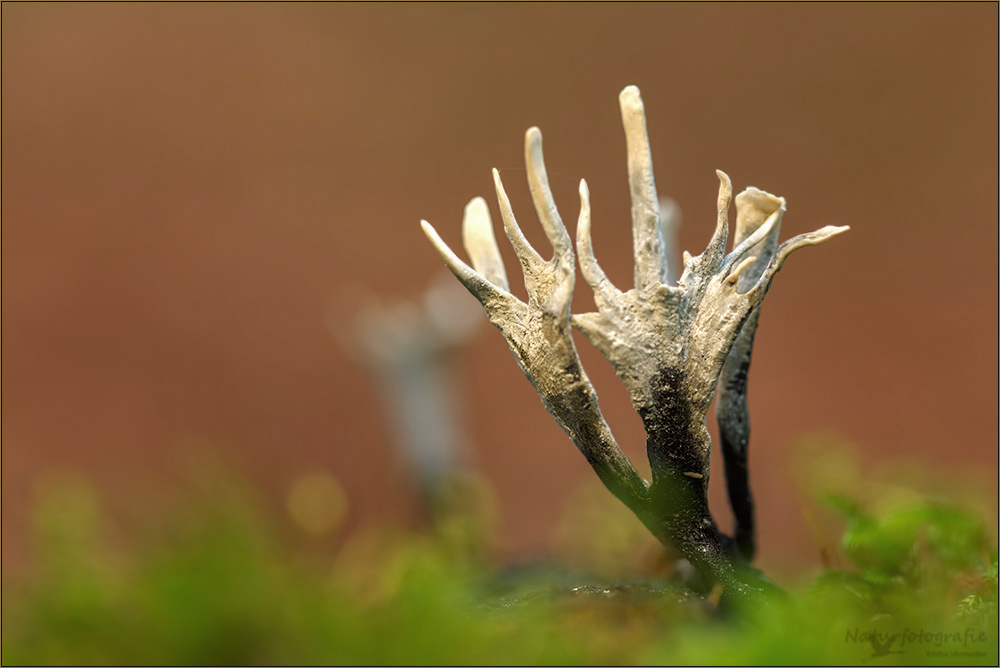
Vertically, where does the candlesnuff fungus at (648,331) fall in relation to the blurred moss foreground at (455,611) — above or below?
above

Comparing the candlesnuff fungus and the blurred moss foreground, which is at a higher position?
the candlesnuff fungus

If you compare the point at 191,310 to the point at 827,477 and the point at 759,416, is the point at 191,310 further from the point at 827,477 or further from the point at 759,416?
the point at 827,477

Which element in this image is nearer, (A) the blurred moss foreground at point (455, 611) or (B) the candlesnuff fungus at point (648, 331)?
(A) the blurred moss foreground at point (455, 611)

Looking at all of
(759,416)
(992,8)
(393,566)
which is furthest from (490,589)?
(992,8)

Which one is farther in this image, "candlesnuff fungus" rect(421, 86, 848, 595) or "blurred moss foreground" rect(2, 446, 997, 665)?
"candlesnuff fungus" rect(421, 86, 848, 595)
